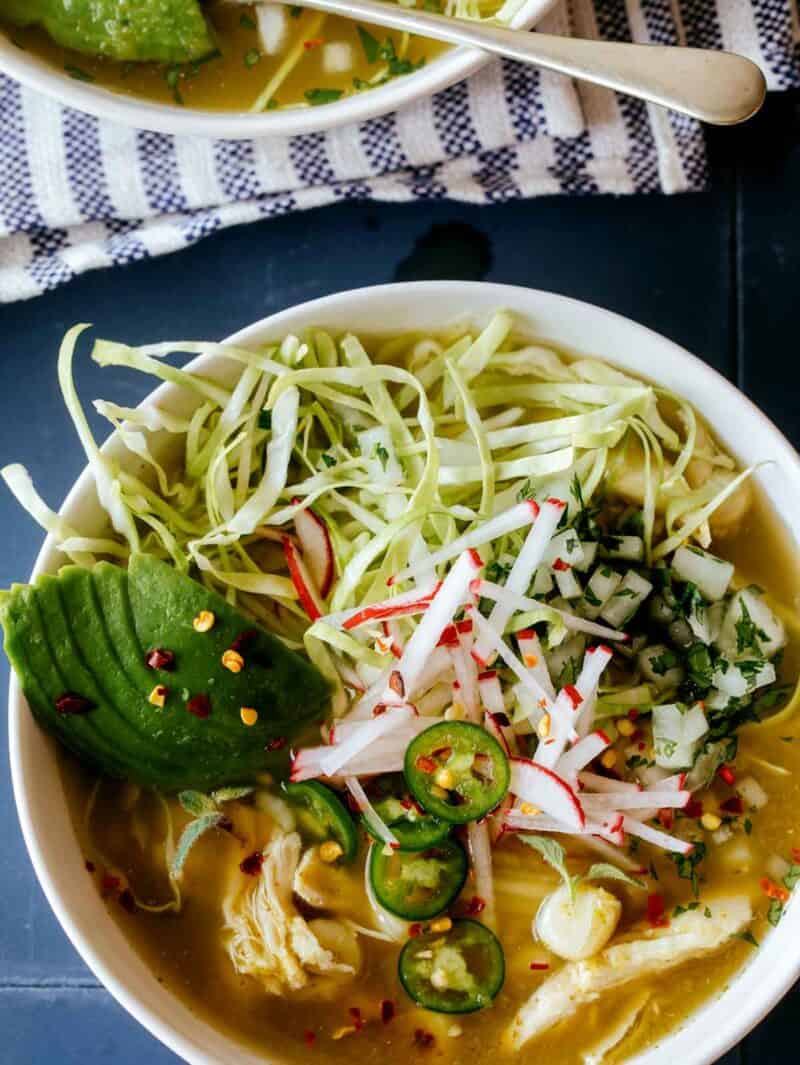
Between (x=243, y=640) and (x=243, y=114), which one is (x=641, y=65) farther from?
(x=243, y=640)

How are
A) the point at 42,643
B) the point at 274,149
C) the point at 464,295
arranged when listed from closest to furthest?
the point at 42,643 < the point at 464,295 < the point at 274,149

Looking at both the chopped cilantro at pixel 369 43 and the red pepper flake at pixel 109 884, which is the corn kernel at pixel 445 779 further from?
the chopped cilantro at pixel 369 43

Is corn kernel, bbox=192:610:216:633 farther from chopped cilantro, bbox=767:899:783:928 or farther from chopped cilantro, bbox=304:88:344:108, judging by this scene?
chopped cilantro, bbox=767:899:783:928

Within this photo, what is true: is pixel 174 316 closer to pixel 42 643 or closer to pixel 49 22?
pixel 49 22

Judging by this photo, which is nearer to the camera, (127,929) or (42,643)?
(42,643)

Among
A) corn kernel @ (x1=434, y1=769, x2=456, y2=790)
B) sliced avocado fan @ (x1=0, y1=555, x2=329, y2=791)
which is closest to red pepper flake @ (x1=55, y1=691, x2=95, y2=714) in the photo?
sliced avocado fan @ (x1=0, y1=555, x2=329, y2=791)

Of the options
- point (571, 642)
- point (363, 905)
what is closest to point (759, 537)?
point (571, 642)

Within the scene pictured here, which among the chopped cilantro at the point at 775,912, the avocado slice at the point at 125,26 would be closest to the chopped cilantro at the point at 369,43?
the avocado slice at the point at 125,26
